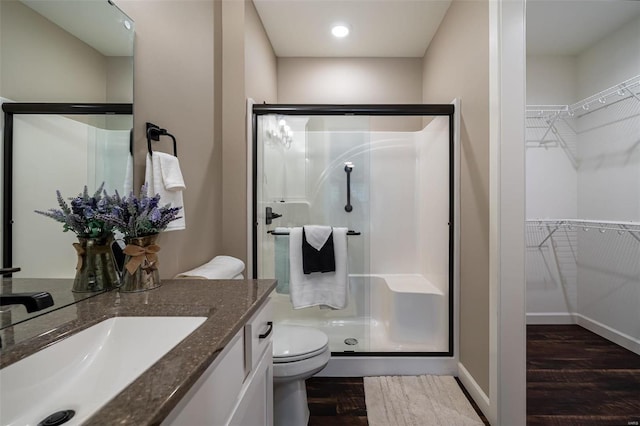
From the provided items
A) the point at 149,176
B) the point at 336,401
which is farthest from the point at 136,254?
the point at 336,401

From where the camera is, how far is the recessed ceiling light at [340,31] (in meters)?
2.39

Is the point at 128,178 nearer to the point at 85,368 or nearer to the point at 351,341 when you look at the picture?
the point at 85,368

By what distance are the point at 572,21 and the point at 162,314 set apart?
3.35 m

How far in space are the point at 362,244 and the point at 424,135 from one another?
1.04 metres

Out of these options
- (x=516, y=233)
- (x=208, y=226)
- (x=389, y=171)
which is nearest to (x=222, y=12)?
(x=208, y=226)

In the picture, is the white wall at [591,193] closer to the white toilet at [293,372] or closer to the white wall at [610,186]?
the white wall at [610,186]

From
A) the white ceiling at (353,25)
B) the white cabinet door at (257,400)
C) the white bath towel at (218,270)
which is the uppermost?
the white ceiling at (353,25)

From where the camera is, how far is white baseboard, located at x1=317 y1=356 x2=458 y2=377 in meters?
1.88

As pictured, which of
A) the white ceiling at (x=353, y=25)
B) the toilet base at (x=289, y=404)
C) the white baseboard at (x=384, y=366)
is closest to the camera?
the toilet base at (x=289, y=404)

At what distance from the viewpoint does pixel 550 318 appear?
2.69 meters

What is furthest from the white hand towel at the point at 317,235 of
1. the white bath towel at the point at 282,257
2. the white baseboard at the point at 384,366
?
the white baseboard at the point at 384,366

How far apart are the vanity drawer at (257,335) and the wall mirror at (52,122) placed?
1.74ft

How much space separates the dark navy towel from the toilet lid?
0.45 meters

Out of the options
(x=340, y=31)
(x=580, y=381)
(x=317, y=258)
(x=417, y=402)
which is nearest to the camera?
(x=417, y=402)
